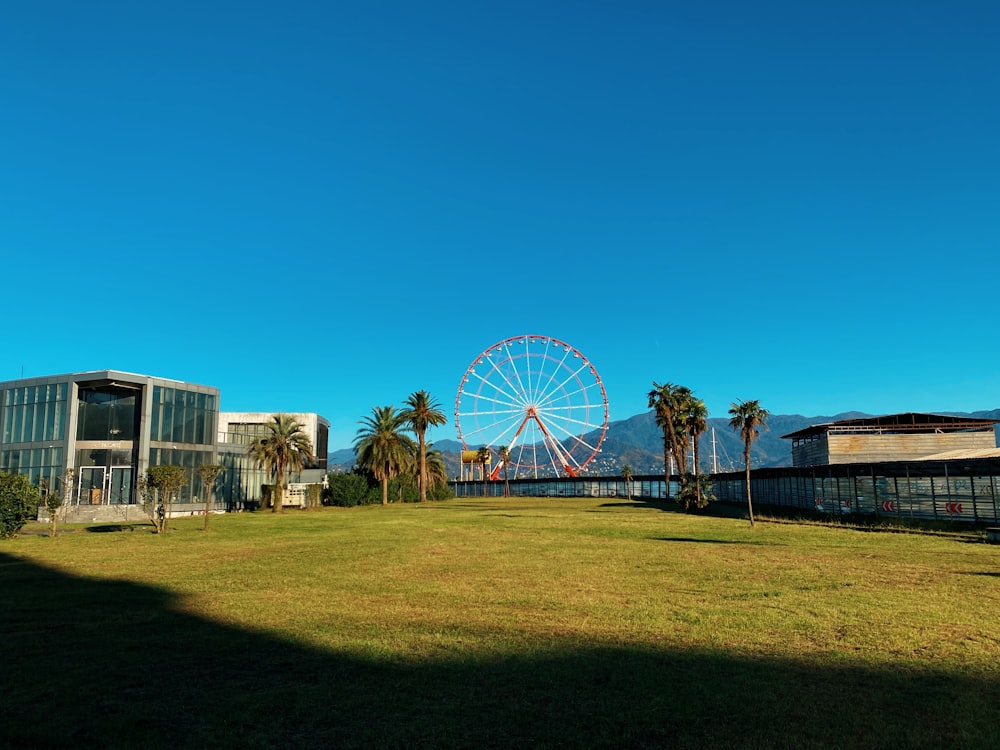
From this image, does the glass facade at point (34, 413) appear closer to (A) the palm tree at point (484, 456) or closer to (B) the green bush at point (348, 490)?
(B) the green bush at point (348, 490)

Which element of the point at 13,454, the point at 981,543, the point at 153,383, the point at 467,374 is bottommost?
the point at 981,543

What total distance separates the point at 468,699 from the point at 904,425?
74.4m

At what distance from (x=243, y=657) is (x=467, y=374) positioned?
101m

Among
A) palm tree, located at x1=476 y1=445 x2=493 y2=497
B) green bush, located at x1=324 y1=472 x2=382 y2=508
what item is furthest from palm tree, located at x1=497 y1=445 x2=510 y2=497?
green bush, located at x1=324 y1=472 x2=382 y2=508

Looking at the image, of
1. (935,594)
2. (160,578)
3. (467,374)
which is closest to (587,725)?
(935,594)

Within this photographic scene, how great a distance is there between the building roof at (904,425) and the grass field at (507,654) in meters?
50.0

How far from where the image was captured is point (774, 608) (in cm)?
1452

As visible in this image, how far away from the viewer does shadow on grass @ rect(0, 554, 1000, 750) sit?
7.51 m

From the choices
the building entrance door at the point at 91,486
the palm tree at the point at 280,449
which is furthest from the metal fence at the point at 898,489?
the building entrance door at the point at 91,486

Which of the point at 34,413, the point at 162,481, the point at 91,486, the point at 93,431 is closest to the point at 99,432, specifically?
the point at 93,431

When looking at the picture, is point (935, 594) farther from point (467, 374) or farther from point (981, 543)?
point (467, 374)

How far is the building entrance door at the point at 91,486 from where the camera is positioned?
2434 inches

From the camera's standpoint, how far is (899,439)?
219 ft

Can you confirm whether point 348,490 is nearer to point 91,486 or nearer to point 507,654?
point 91,486
